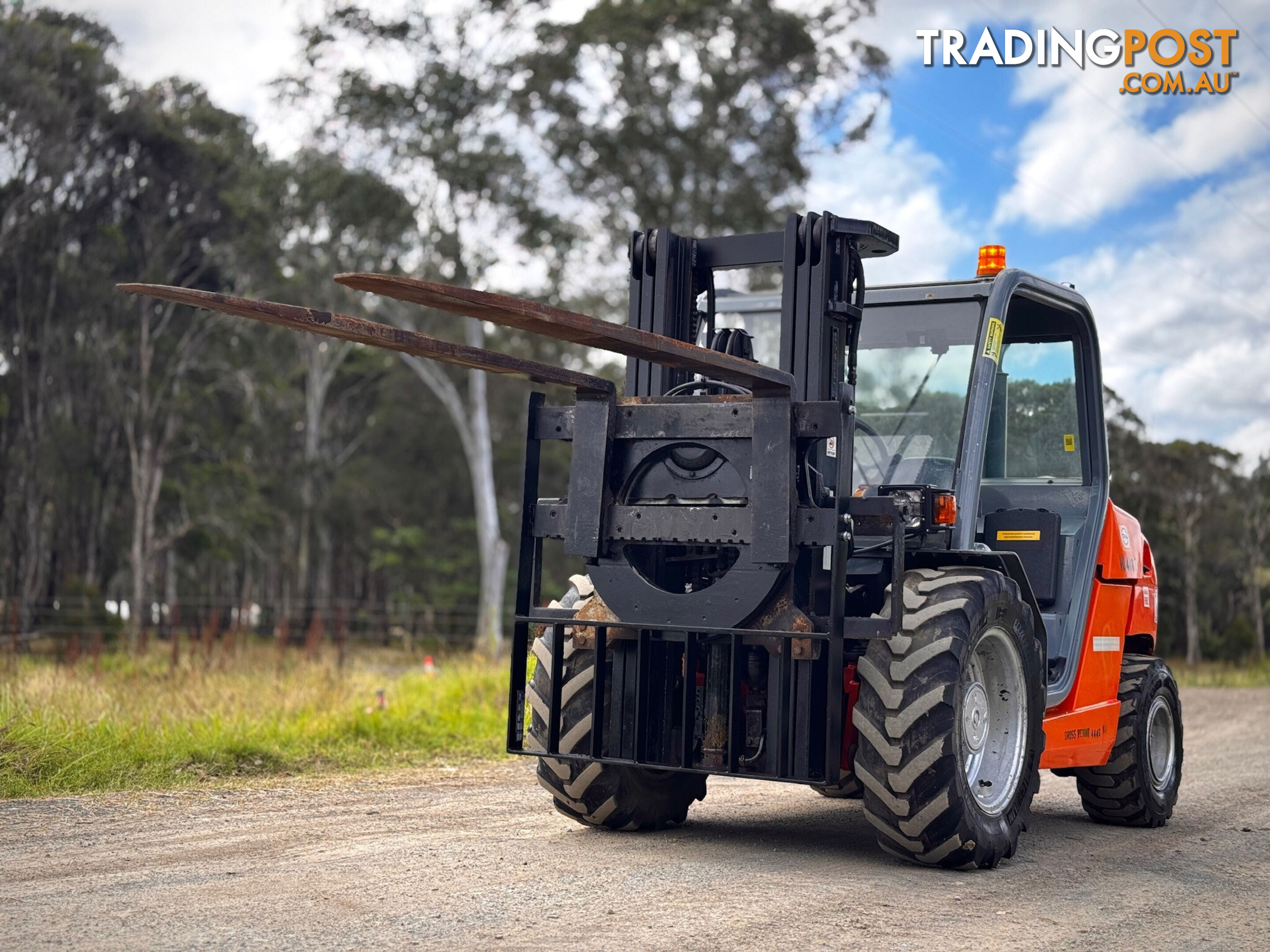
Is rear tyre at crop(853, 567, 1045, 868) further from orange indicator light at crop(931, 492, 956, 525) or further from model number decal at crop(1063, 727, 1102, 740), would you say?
model number decal at crop(1063, 727, 1102, 740)

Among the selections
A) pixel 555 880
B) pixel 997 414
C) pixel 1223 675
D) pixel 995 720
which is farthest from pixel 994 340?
pixel 1223 675

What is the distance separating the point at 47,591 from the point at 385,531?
12.6 meters

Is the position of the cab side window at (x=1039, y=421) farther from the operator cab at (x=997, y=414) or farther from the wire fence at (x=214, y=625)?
the wire fence at (x=214, y=625)

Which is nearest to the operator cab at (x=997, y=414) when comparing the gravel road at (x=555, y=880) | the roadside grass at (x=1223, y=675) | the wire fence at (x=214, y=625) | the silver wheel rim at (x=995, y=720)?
the silver wheel rim at (x=995, y=720)

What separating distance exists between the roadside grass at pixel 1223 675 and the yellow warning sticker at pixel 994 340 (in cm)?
1387

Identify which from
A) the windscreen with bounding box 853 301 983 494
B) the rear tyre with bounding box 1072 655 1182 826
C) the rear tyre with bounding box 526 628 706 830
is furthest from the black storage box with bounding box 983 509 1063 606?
the rear tyre with bounding box 526 628 706 830

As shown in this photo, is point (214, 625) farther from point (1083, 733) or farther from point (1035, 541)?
point (1083, 733)

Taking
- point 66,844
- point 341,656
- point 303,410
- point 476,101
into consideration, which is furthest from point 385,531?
point 66,844

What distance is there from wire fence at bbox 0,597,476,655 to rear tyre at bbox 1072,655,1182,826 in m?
10.1

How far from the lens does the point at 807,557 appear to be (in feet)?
19.5

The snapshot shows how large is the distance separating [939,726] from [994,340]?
219cm

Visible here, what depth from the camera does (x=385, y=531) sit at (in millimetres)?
41531

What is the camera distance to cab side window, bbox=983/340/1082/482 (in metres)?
7.75

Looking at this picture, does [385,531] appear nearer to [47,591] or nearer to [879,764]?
[47,591]
